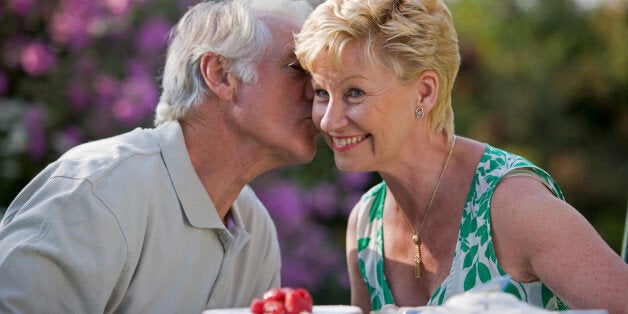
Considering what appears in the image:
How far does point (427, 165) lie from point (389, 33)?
0.51 meters

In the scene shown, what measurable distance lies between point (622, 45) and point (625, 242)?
4953mm

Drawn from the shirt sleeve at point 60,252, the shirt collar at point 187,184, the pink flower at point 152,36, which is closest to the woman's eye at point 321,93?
the shirt collar at point 187,184

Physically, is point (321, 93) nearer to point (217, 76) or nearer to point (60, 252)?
point (217, 76)

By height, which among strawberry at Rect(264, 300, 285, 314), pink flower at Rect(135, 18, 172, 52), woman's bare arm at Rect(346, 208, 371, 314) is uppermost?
strawberry at Rect(264, 300, 285, 314)

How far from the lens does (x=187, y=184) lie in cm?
334

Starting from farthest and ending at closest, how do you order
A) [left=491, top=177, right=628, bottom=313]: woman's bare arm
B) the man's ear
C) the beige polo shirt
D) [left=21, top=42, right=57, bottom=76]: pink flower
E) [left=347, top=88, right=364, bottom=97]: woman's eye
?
1. [left=21, top=42, right=57, bottom=76]: pink flower
2. the man's ear
3. [left=347, top=88, right=364, bottom=97]: woman's eye
4. the beige polo shirt
5. [left=491, top=177, right=628, bottom=313]: woman's bare arm

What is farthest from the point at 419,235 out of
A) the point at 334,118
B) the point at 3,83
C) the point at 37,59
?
the point at 3,83

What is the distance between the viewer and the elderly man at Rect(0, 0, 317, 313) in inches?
113

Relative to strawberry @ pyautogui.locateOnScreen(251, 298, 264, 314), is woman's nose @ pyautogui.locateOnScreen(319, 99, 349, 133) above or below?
above

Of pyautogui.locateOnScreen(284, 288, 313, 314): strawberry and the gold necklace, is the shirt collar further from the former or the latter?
pyautogui.locateOnScreen(284, 288, 313, 314): strawberry

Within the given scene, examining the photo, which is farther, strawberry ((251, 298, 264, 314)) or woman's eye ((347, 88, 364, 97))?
woman's eye ((347, 88, 364, 97))

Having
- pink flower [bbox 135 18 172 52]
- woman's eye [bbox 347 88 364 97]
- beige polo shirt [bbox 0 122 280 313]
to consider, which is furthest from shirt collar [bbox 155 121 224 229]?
pink flower [bbox 135 18 172 52]

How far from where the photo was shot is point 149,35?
5.61 m

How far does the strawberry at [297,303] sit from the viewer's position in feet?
7.07
